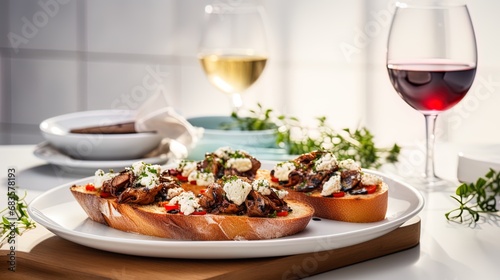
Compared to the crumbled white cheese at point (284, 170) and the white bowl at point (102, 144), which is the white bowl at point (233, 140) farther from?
the crumbled white cheese at point (284, 170)

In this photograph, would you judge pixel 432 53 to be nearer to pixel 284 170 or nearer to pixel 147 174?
pixel 284 170

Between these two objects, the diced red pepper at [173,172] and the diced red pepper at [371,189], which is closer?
the diced red pepper at [371,189]

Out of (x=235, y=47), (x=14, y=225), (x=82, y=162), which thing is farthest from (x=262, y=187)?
(x=235, y=47)

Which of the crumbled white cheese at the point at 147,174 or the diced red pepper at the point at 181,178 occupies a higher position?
the crumbled white cheese at the point at 147,174

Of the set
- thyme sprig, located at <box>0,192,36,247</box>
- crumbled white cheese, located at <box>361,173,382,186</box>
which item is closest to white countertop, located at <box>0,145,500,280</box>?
thyme sprig, located at <box>0,192,36,247</box>

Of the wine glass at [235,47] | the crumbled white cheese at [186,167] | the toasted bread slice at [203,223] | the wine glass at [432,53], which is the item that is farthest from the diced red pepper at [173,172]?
the wine glass at [235,47]

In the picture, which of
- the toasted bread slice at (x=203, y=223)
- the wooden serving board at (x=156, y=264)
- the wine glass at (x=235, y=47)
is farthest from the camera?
the wine glass at (x=235, y=47)

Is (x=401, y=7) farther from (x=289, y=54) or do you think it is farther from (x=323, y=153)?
(x=289, y=54)
